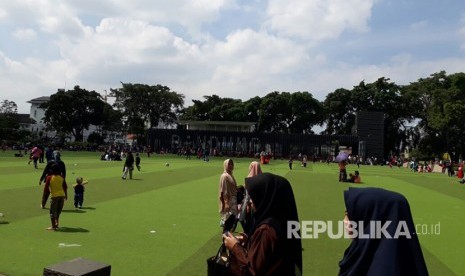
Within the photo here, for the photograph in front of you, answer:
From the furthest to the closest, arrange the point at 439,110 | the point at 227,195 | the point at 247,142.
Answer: the point at 247,142, the point at 439,110, the point at 227,195

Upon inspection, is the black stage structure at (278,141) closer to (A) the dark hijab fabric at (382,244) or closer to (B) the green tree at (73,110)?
(B) the green tree at (73,110)

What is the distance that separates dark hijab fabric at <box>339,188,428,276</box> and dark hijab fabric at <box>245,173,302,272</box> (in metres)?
0.40

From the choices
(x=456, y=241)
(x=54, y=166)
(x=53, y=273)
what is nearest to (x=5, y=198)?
(x=54, y=166)

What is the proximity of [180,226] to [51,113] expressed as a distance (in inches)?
3031

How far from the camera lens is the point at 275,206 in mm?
3479

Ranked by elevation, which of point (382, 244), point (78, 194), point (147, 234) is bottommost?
point (147, 234)

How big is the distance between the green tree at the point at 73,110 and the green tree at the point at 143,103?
5.20 m

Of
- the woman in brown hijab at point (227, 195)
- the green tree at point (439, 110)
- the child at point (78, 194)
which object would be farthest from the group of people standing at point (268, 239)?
the green tree at point (439, 110)

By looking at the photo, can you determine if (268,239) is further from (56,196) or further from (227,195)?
(56,196)

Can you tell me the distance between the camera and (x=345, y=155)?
24719 millimetres

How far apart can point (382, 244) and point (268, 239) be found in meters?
0.80

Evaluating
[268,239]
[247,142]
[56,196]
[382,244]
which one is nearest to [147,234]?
[56,196]

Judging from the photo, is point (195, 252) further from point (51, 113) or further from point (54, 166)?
point (51, 113)

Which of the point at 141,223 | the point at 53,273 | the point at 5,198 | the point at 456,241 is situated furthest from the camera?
the point at 5,198
